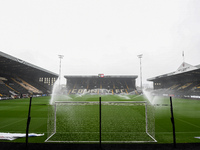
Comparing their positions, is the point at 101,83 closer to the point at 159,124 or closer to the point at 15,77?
the point at 15,77

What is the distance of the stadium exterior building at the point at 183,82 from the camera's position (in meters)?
28.8

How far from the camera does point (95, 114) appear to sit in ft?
33.4

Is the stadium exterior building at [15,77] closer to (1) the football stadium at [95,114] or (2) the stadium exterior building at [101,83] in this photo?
(1) the football stadium at [95,114]

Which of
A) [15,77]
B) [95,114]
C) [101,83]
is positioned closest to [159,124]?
[95,114]

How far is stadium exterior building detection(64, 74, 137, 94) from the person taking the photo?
6353cm

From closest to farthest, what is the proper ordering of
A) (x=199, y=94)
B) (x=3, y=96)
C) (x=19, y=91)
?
1. (x=3, y=96)
2. (x=199, y=94)
3. (x=19, y=91)

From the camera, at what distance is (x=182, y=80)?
4216 cm

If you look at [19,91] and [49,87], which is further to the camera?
[49,87]

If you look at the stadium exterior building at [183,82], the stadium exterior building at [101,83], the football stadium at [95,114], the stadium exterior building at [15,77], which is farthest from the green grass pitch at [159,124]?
the stadium exterior building at [101,83]

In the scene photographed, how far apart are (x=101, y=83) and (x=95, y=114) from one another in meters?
58.0
